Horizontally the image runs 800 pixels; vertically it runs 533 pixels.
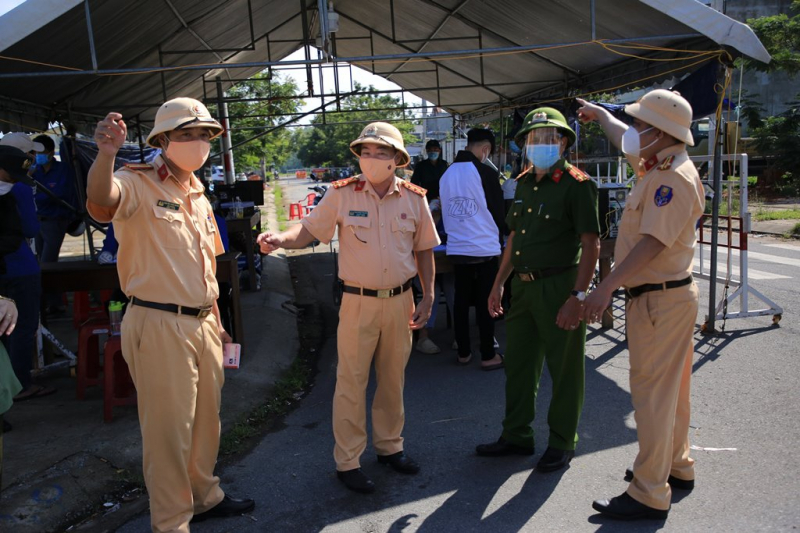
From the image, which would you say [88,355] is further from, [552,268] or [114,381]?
[552,268]

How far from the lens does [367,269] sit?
3639 millimetres

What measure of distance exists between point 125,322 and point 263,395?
2591 millimetres

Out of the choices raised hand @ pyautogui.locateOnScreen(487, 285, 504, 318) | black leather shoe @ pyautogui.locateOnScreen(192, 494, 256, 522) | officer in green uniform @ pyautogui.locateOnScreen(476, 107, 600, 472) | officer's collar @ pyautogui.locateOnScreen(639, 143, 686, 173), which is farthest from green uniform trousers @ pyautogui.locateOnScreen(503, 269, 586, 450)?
black leather shoe @ pyautogui.locateOnScreen(192, 494, 256, 522)

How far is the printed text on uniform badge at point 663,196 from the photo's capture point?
9.96 feet

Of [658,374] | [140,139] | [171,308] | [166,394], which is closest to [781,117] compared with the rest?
[140,139]

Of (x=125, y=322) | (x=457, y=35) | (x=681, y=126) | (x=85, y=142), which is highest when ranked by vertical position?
(x=457, y=35)

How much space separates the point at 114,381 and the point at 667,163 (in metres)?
4.13

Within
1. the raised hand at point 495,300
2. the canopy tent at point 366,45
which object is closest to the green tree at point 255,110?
the canopy tent at point 366,45

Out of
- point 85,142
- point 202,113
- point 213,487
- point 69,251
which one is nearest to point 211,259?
point 202,113

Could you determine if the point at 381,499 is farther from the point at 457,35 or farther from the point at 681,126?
the point at 457,35

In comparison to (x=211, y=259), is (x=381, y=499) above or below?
below

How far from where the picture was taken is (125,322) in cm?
307

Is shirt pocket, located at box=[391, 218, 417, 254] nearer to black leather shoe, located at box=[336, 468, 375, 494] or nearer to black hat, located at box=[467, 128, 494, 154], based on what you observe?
black leather shoe, located at box=[336, 468, 375, 494]

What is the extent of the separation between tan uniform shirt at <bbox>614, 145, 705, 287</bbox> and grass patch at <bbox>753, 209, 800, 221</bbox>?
668 inches
